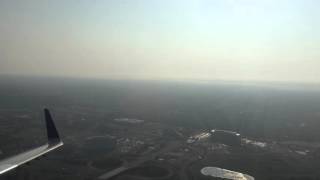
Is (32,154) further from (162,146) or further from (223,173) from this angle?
(162,146)

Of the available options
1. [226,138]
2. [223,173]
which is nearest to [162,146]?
[226,138]

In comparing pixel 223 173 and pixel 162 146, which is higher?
pixel 223 173

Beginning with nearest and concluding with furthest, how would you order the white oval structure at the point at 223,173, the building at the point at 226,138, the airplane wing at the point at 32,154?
1. the airplane wing at the point at 32,154
2. the white oval structure at the point at 223,173
3. the building at the point at 226,138

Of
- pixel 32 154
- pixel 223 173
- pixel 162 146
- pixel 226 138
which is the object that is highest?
pixel 32 154

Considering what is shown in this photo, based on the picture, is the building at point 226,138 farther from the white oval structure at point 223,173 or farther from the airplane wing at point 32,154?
the airplane wing at point 32,154

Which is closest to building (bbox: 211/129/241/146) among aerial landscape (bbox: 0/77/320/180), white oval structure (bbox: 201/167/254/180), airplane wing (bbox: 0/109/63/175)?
aerial landscape (bbox: 0/77/320/180)

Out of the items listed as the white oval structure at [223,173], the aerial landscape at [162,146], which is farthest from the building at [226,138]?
the white oval structure at [223,173]

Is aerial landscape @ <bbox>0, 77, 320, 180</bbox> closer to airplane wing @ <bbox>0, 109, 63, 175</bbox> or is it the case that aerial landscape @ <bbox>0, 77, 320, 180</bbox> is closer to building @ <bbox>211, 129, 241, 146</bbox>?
building @ <bbox>211, 129, 241, 146</bbox>

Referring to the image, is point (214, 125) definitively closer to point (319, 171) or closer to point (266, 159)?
point (266, 159)
